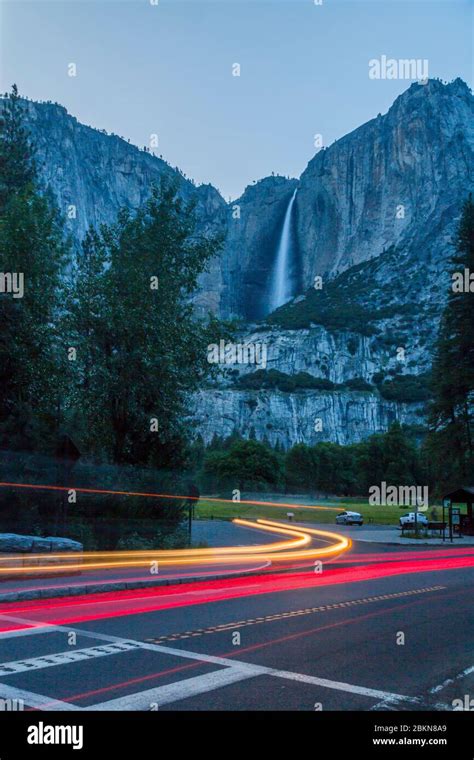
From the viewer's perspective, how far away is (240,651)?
26.4 ft

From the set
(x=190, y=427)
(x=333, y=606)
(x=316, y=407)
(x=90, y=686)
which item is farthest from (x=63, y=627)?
(x=316, y=407)

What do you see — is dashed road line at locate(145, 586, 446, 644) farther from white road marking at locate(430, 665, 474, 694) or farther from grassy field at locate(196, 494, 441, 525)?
grassy field at locate(196, 494, 441, 525)

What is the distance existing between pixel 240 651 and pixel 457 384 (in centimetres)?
4912

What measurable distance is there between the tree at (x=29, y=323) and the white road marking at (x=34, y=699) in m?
13.8

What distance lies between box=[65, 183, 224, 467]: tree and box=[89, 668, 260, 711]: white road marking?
1665 centimetres

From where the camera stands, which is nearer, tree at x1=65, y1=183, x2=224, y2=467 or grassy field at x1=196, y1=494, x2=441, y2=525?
tree at x1=65, y1=183, x2=224, y2=467

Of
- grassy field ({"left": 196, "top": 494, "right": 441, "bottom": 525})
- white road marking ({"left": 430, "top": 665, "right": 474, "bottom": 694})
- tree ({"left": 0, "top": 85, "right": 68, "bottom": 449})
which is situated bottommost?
grassy field ({"left": 196, "top": 494, "right": 441, "bottom": 525})

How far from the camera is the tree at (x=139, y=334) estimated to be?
76.2 ft

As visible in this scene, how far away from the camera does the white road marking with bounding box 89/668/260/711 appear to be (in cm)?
564

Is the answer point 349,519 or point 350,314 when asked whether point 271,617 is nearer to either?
point 349,519

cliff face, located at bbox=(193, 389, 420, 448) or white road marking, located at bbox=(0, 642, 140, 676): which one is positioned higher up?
cliff face, located at bbox=(193, 389, 420, 448)

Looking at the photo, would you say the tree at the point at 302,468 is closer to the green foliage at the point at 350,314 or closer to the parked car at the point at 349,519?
the parked car at the point at 349,519

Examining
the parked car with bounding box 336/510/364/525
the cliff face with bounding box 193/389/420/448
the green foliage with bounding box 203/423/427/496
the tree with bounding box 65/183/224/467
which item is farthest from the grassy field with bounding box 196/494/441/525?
the cliff face with bounding box 193/389/420/448

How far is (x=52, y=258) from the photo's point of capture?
23.3 metres
